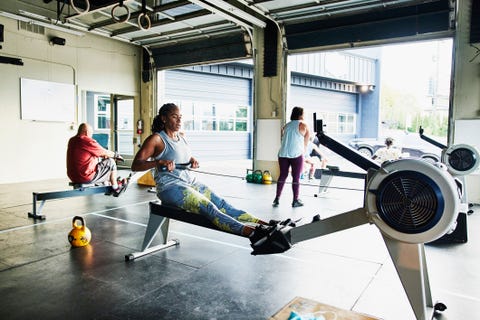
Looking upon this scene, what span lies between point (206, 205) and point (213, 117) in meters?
10.5

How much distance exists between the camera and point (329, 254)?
3172 mm

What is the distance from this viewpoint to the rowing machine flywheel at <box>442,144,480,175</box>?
13.8 ft

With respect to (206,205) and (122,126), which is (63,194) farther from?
(122,126)

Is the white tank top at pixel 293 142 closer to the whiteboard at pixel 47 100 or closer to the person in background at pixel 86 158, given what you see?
the person in background at pixel 86 158

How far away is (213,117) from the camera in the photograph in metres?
12.9

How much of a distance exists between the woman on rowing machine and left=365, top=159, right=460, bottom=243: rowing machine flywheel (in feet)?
3.31

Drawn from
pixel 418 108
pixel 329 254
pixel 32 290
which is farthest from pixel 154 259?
pixel 418 108

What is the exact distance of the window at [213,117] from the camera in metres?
12.3

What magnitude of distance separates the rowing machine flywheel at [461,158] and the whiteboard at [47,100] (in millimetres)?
7641

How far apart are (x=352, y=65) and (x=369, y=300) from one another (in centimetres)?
1509

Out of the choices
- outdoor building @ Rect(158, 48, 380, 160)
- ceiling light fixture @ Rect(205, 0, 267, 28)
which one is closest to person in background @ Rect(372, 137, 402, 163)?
ceiling light fixture @ Rect(205, 0, 267, 28)

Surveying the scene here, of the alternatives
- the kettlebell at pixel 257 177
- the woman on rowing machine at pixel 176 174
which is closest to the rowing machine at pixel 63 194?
the woman on rowing machine at pixel 176 174

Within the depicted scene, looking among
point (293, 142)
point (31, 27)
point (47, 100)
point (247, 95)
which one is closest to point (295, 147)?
point (293, 142)

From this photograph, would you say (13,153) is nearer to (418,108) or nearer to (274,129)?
(274,129)
